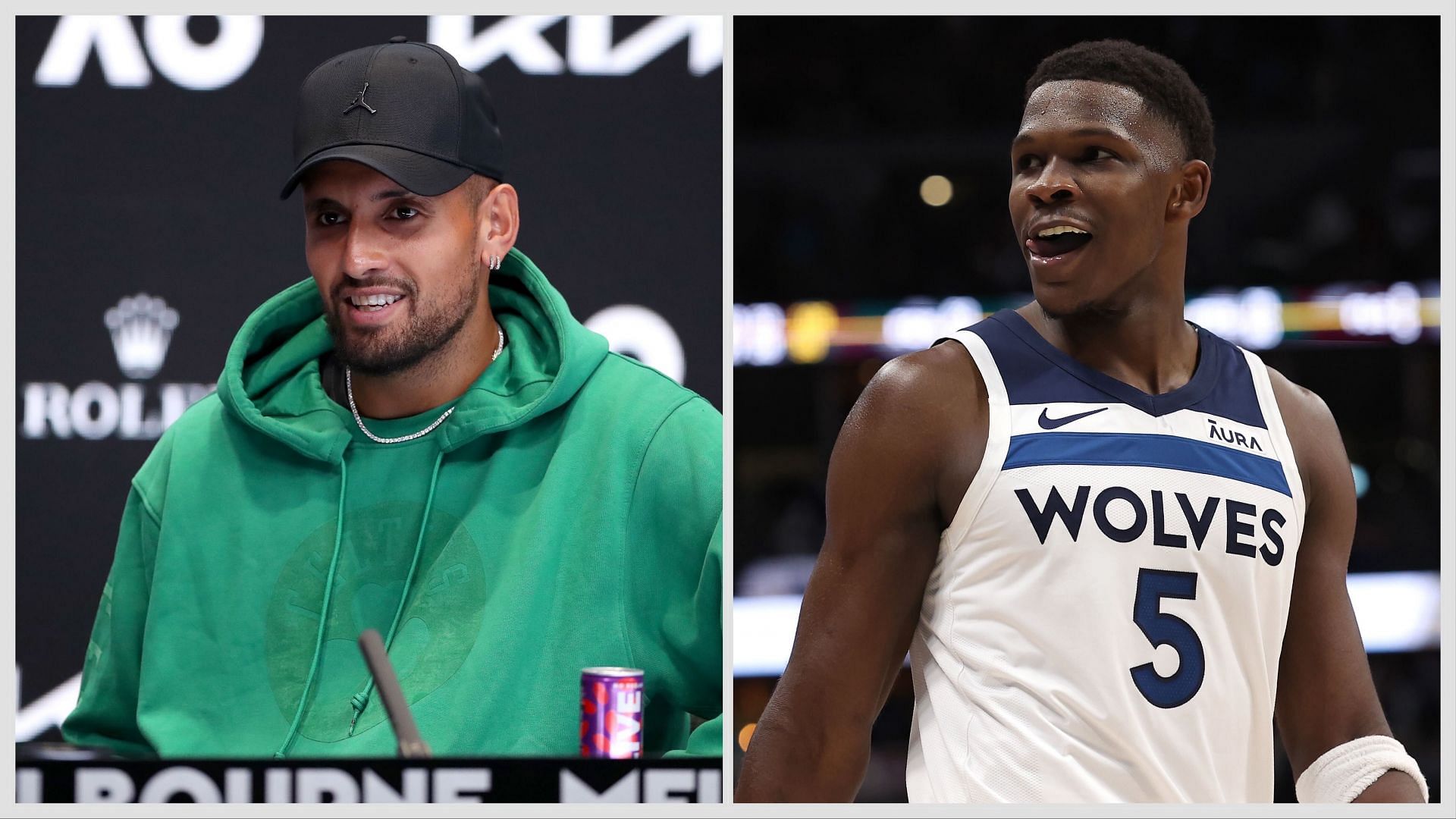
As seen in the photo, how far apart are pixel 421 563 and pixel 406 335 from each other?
334 millimetres

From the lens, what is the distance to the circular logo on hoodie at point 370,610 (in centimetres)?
219

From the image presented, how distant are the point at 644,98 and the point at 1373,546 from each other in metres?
6.56

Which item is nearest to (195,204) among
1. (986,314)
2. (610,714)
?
(610,714)

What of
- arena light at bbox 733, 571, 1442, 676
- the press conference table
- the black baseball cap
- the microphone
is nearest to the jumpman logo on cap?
the black baseball cap

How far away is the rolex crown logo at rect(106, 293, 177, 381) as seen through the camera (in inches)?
90.2

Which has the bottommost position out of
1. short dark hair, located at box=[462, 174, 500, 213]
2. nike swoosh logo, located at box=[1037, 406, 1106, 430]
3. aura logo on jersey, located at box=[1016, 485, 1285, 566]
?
aura logo on jersey, located at box=[1016, 485, 1285, 566]

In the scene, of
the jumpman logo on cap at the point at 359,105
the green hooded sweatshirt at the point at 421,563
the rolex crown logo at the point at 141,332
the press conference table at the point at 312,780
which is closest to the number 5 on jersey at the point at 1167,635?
the green hooded sweatshirt at the point at 421,563

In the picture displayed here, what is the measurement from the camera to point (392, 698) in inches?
73.4

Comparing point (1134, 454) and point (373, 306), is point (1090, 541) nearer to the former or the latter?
point (1134, 454)

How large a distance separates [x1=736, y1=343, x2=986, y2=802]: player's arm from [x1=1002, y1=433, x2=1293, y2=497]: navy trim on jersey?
0.24 ft

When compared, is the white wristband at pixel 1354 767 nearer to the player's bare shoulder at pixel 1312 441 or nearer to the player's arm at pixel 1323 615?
the player's arm at pixel 1323 615

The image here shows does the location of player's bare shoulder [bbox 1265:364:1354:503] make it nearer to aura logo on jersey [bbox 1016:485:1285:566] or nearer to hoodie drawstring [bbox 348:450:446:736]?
aura logo on jersey [bbox 1016:485:1285:566]

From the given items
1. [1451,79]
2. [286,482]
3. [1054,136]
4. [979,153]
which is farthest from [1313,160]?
[286,482]

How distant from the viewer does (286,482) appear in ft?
7.48
